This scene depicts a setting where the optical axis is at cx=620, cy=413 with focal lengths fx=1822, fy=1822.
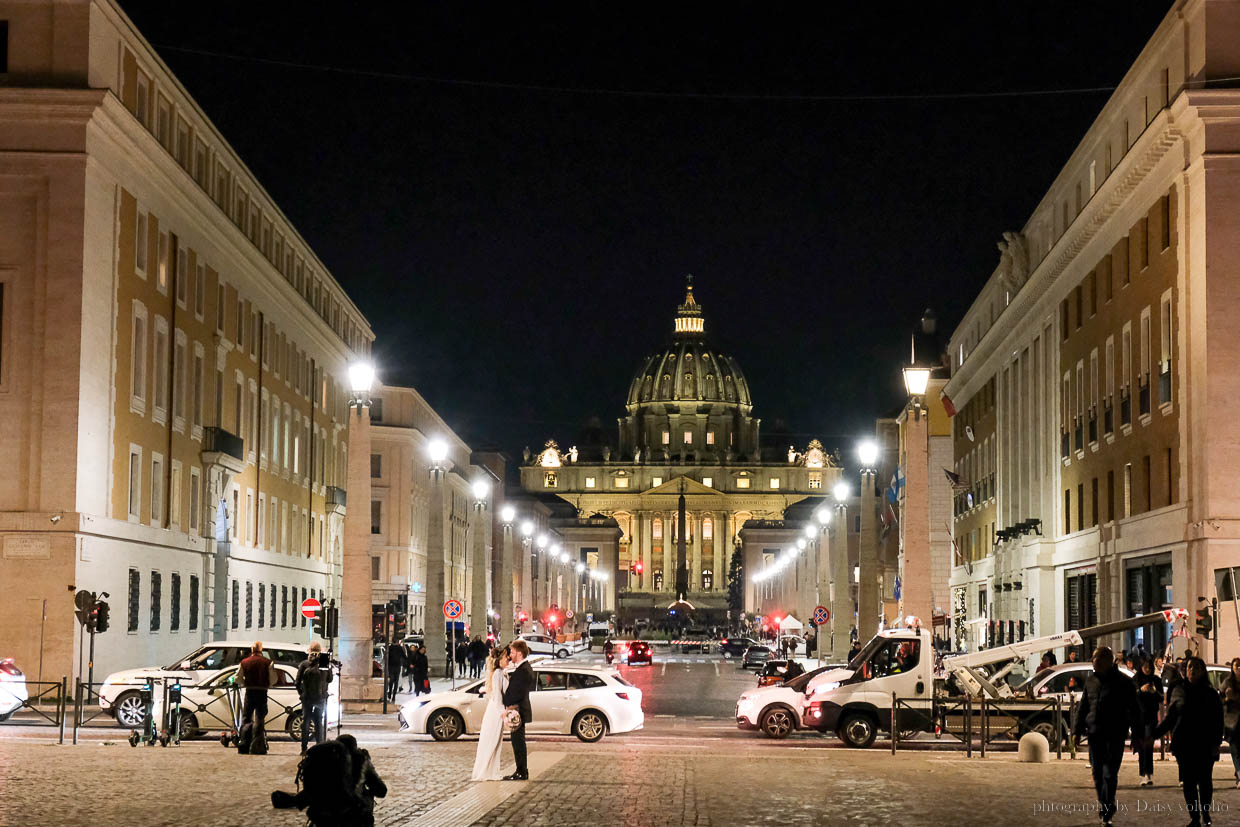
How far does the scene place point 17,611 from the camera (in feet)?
127

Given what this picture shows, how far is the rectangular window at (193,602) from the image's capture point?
169ft

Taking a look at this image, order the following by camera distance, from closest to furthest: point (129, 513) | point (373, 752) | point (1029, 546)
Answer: point (373, 752)
point (129, 513)
point (1029, 546)

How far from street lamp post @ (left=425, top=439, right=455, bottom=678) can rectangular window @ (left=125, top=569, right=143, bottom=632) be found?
8976 mm

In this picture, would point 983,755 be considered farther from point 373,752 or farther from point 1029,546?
point 1029,546

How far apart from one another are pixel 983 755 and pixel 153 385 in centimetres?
2641

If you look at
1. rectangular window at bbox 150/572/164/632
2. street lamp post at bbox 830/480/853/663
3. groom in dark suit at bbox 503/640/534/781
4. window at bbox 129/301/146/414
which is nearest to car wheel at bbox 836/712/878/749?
groom in dark suit at bbox 503/640/534/781

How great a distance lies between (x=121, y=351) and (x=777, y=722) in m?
19.0

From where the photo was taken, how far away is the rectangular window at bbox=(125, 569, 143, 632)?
4400 cm

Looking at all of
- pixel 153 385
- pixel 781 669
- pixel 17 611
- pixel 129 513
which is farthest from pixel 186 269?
pixel 781 669

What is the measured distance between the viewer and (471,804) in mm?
18328

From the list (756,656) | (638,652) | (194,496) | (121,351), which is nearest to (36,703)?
(121,351)

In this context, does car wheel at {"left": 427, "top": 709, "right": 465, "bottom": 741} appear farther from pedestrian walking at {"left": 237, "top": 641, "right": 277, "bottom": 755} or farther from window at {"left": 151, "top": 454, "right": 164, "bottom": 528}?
window at {"left": 151, "top": 454, "right": 164, "bottom": 528}

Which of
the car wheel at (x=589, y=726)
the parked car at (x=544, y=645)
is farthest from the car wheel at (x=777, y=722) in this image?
the parked car at (x=544, y=645)

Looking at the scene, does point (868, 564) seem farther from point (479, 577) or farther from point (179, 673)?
point (179, 673)
